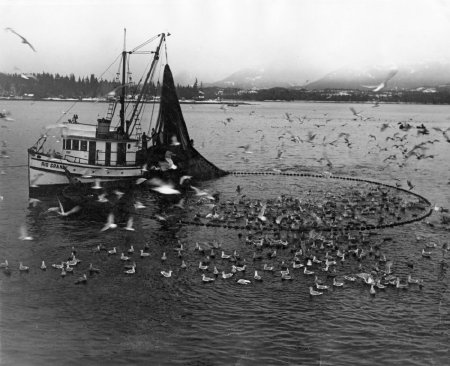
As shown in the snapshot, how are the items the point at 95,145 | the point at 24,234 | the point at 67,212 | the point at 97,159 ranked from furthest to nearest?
the point at 97,159
the point at 95,145
the point at 67,212
the point at 24,234

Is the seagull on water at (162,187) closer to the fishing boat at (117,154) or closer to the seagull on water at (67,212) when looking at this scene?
the fishing boat at (117,154)

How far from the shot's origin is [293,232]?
38406 mm

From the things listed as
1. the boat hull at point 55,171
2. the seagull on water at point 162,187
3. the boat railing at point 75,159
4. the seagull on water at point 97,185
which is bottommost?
the seagull on water at point 162,187

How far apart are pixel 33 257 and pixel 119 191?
20907 millimetres

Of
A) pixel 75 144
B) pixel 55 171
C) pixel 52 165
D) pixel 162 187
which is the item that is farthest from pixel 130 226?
pixel 162 187

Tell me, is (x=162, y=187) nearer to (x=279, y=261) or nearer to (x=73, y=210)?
(x=73, y=210)

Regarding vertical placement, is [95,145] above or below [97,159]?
above

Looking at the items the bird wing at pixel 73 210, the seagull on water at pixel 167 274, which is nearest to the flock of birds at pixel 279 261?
the seagull on water at pixel 167 274

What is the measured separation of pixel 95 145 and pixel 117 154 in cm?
232

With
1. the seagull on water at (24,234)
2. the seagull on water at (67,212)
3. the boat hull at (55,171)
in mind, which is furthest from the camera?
the boat hull at (55,171)

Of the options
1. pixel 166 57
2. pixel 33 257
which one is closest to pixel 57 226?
pixel 33 257

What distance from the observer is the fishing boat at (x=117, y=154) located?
169 ft

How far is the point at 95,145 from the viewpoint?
176 ft

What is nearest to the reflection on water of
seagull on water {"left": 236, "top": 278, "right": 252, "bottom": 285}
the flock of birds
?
the flock of birds
